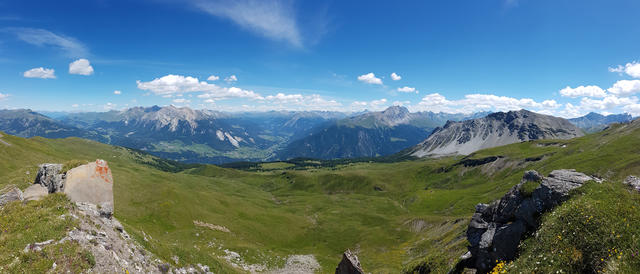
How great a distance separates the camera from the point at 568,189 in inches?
841

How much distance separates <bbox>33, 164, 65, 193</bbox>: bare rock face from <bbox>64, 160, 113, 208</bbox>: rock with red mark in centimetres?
113

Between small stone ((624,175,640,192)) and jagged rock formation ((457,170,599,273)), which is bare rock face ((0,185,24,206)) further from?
small stone ((624,175,640,192))

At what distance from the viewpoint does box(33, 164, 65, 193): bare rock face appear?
80.7ft

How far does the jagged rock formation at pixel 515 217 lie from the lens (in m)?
21.4

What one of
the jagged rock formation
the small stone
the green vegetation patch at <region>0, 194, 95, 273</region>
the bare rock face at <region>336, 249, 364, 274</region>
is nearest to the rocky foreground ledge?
the green vegetation patch at <region>0, 194, 95, 273</region>

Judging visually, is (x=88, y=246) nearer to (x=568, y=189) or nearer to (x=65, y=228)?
(x=65, y=228)

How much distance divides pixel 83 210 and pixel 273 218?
11027 cm

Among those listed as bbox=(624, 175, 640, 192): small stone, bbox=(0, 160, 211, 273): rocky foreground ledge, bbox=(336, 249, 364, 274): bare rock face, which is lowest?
bbox=(336, 249, 364, 274): bare rock face

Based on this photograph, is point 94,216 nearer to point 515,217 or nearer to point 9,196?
point 9,196

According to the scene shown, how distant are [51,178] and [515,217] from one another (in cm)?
4338

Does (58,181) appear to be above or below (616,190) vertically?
below

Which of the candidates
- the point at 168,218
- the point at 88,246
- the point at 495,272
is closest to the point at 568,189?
the point at 495,272

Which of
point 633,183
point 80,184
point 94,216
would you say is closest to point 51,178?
point 80,184

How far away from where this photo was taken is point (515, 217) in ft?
77.7
